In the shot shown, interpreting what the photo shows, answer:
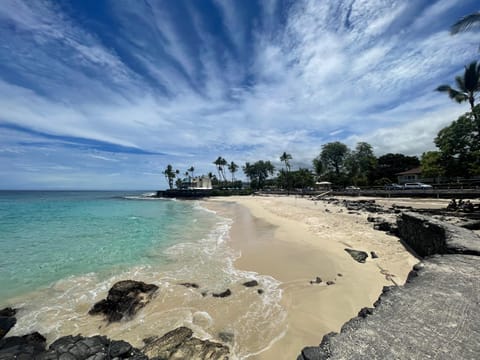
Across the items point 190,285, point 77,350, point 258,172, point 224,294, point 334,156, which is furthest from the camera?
point 258,172

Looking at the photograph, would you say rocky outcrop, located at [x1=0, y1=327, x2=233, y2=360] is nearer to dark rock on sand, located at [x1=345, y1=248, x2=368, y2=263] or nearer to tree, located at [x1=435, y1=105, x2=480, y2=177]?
dark rock on sand, located at [x1=345, y1=248, x2=368, y2=263]

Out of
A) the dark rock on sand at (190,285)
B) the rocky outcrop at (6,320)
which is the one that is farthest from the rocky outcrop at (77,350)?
the dark rock on sand at (190,285)

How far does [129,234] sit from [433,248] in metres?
16.7

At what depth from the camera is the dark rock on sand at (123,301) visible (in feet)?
17.1

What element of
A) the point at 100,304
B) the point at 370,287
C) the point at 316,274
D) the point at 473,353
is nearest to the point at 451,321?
the point at 473,353

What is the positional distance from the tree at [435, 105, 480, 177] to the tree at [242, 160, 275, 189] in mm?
60345

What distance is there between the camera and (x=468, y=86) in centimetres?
2289

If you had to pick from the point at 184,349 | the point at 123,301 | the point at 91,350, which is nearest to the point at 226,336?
the point at 184,349

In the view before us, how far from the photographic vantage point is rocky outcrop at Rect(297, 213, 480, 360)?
2.43 m

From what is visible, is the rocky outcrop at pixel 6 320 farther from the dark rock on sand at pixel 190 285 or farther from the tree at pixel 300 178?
the tree at pixel 300 178

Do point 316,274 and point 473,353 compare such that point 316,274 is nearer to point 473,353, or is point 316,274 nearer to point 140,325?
point 473,353

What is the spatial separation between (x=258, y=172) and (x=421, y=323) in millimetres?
86524

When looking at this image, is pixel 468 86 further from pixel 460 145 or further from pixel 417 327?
pixel 417 327

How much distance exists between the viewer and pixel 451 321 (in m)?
2.87
